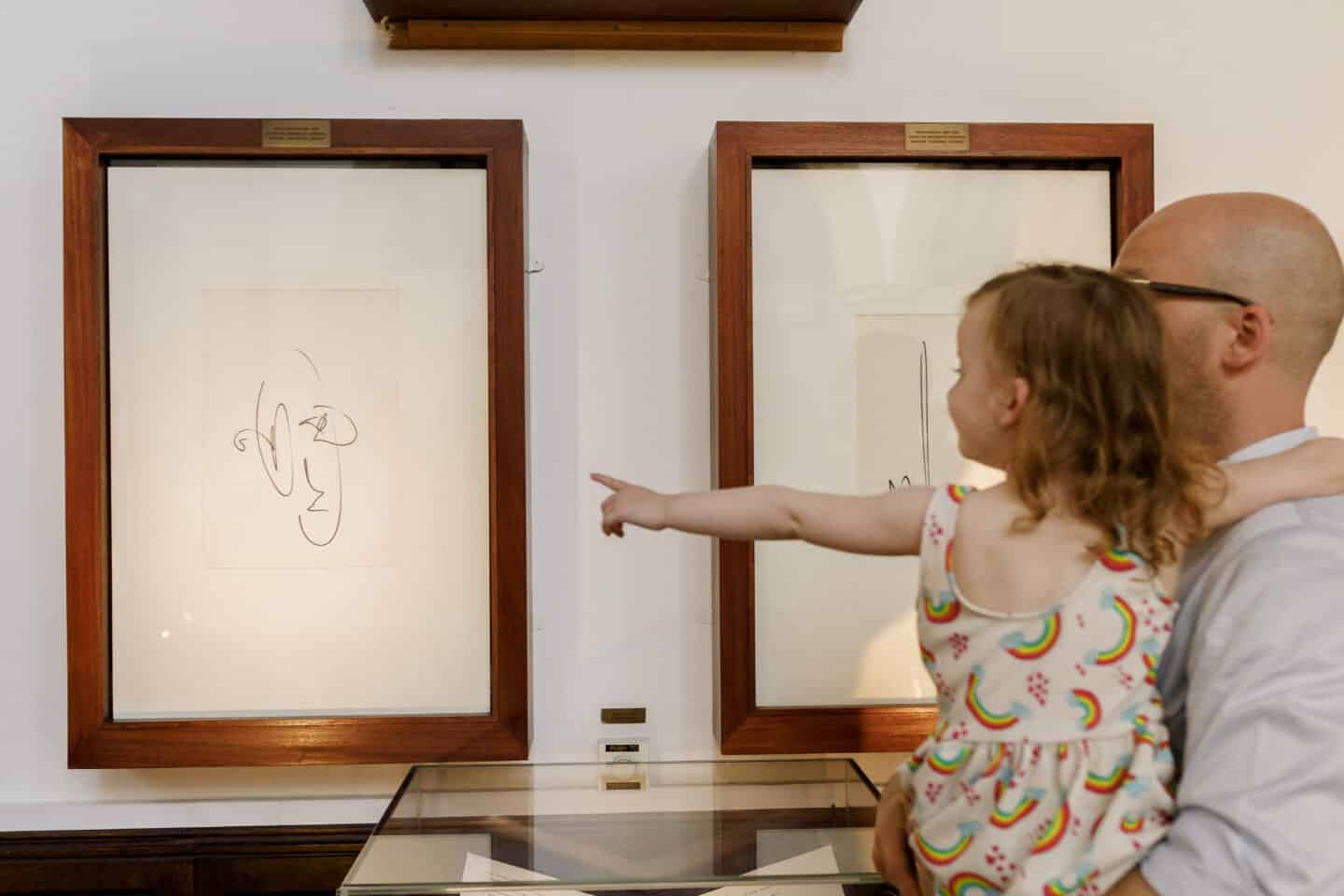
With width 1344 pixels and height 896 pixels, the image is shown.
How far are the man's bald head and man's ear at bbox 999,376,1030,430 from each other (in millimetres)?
174

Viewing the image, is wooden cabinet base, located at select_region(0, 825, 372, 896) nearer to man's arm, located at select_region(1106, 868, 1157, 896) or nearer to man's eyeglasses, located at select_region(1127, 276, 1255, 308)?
man's arm, located at select_region(1106, 868, 1157, 896)

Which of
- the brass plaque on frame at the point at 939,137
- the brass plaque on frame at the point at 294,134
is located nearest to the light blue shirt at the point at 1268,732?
the brass plaque on frame at the point at 939,137

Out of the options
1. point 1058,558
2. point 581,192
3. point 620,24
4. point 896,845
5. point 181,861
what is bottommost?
point 181,861

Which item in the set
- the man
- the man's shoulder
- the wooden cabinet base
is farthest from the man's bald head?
the wooden cabinet base

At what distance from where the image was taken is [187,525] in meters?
1.12

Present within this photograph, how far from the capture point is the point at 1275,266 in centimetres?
80

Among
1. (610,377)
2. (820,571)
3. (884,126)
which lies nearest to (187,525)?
(610,377)

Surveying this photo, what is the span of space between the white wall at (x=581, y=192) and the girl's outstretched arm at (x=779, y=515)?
0.41 meters

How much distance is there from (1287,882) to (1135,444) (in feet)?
0.93

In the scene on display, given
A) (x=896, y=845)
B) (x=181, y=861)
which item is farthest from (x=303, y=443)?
(x=896, y=845)

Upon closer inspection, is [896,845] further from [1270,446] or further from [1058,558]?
[1270,446]

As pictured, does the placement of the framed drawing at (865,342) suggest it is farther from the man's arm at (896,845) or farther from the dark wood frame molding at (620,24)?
the man's arm at (896,845)

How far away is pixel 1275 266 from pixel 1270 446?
13cm

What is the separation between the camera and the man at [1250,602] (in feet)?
2.21
